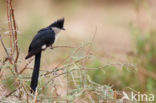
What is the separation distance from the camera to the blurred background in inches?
147

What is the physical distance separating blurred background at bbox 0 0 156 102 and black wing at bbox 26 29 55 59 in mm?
88

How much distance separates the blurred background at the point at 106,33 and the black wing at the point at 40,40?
9 centimetres

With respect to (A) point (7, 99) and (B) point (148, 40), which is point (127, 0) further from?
(A) point (7, 99)

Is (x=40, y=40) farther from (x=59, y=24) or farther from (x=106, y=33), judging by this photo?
(x=106, y=33)

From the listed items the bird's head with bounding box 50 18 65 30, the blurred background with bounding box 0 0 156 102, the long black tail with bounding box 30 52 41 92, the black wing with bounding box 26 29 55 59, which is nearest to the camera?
the long black tail with bounding box 30 52 41 92

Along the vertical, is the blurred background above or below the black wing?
below

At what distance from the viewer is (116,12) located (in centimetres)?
815

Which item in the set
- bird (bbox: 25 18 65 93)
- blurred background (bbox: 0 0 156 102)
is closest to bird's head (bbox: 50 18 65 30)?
bird (bbox: 25 18 65 93)

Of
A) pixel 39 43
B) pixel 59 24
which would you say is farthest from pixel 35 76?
pixel 59 24

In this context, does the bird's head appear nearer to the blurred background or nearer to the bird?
the bird

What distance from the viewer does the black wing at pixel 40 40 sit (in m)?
2.18

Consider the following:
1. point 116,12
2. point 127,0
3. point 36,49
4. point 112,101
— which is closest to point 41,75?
point 36,49

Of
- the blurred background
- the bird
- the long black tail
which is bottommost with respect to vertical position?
the blurred background

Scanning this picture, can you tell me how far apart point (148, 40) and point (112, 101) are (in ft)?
6.45
